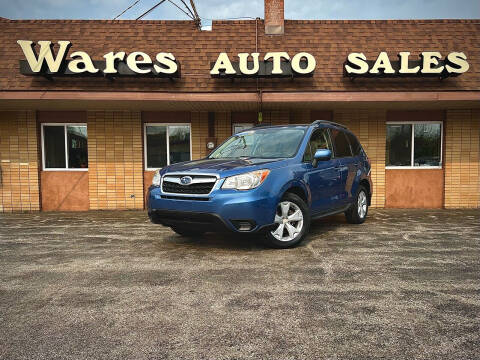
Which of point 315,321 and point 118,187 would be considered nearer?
point 315,321

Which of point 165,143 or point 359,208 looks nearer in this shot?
point 359,208

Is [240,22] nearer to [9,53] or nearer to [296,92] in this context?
[296,92]

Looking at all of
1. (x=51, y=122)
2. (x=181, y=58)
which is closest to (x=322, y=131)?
(x=181, y=58)

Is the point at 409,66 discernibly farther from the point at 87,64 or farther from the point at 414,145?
the point at 87,64

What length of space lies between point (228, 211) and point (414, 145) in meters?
7.96

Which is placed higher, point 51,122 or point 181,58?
point 181,58

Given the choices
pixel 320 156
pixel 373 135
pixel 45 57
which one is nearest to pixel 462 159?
pixel 373 135

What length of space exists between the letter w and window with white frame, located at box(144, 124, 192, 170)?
2718mm

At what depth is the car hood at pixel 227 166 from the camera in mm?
4652

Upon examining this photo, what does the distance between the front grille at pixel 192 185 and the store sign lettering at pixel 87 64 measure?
5136mm

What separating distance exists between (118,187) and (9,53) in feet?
16.1

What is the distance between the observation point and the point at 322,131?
615 cm

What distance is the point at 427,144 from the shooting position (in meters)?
10.4

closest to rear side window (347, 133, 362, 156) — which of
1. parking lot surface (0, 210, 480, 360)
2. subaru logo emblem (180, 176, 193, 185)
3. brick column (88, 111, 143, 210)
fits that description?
parking lot surface (0, 210, 480, 360)
